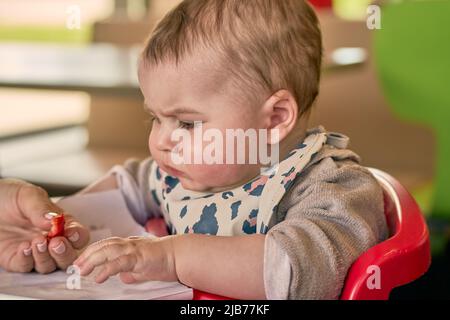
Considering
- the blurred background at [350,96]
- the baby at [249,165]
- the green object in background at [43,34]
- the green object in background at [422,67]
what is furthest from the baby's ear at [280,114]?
the green object in background at [43,34]

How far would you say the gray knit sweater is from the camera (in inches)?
20.7

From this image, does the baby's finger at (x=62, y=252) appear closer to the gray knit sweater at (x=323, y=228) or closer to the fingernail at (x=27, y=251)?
the fingernail at (x=27, y=251)

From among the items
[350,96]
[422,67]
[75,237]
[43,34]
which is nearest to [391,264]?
[75,237]

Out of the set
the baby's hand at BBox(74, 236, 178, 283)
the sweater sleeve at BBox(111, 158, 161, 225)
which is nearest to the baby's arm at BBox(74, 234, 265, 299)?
the baby's hand at BBox(74, 236, 178, 283)

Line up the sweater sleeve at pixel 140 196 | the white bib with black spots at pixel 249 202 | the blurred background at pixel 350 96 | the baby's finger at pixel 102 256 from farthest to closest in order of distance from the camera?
the blurred background at pixel 350 96
the sweater sleeve at pixel 140 196
the white bib with black spots at pixel 249 202
the baby's finger at pixel 102 256

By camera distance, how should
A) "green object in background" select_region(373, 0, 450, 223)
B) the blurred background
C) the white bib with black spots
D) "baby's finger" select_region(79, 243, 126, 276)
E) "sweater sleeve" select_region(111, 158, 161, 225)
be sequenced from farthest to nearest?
"green object in background" select_region(373, 0, 450, 223), the blurred background, "sweater sleeve" select_region(111, 158, 161, 225), the white bib with black spots, "baby's finger" select_region(79, 243, 126, 276)

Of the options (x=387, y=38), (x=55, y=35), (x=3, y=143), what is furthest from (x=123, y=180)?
(x=55, y=35)

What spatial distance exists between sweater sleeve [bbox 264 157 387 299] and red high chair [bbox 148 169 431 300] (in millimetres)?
11

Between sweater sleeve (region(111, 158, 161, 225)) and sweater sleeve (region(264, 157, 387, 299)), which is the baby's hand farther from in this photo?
sweater sleeve (region(111, 158, 161, 225))

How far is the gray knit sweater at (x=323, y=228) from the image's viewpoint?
0.52 meters

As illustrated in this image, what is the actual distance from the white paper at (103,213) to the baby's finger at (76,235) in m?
0.06
